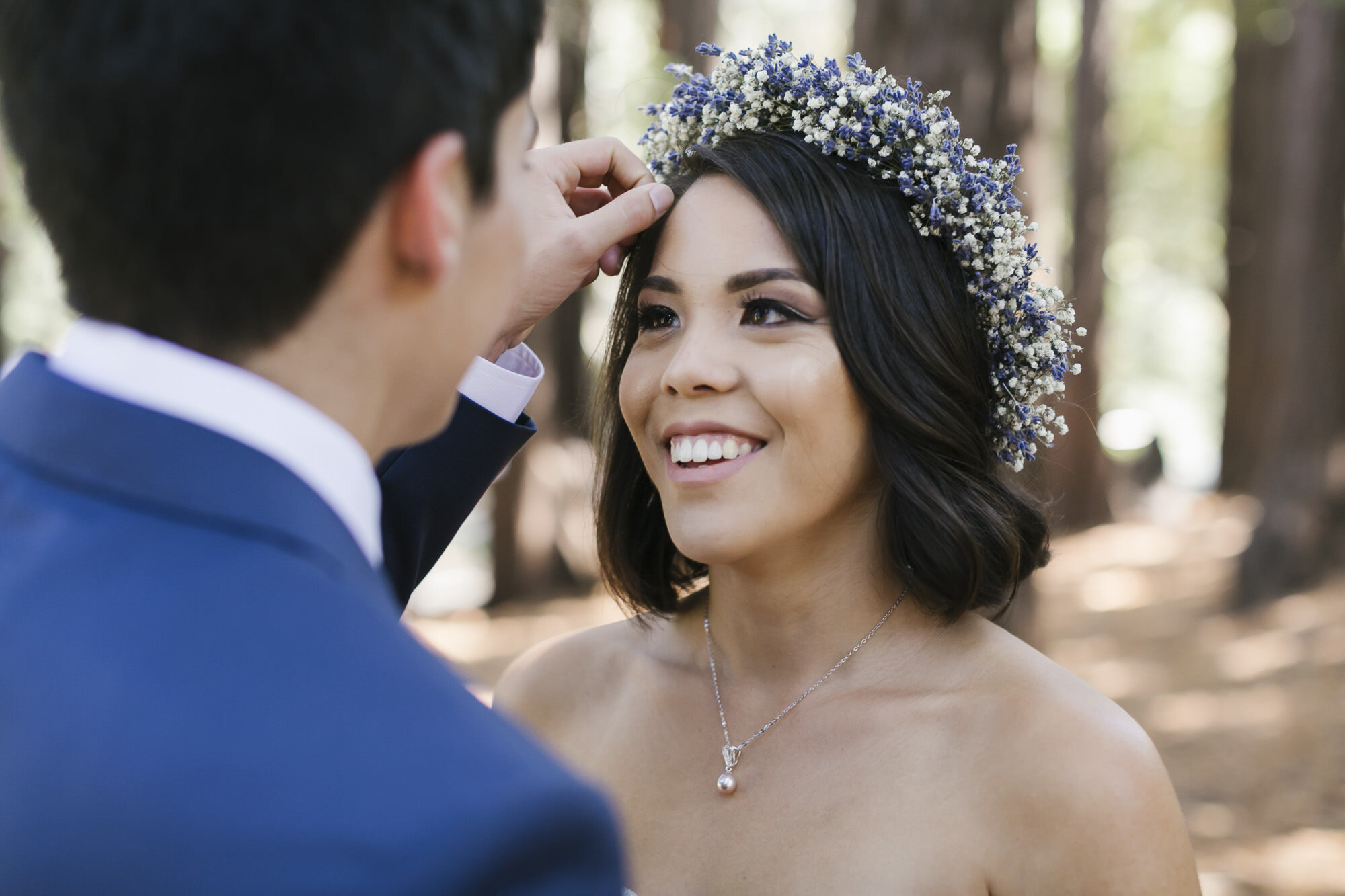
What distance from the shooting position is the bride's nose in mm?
2504

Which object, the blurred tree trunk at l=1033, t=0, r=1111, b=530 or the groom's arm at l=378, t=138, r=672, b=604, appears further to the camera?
the blurred tree trunk at l=1033, t=0, r=1111, b=530

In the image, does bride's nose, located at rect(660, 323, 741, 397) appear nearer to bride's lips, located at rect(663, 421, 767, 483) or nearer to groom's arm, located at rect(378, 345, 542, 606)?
bride's lips, located at rect(663, 421, 767, 483)

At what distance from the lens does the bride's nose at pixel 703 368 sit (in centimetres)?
250

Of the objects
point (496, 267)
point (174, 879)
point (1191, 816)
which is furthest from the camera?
point (1191, 816)

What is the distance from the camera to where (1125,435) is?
2131 centimetres

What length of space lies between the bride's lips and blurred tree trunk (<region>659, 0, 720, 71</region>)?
324 inches

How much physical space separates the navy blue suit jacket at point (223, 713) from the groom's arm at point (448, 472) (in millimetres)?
1200

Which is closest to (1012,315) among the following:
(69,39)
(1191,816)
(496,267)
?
(496,267)

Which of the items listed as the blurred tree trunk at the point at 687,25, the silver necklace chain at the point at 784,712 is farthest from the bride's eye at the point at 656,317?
the blurred tree trunk at the point at 687,25

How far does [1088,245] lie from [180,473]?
1314 cm

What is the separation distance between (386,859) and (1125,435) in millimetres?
22202

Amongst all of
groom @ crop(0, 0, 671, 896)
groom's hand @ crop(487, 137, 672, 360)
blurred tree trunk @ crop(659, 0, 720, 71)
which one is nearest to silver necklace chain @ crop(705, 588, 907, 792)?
groom's hand @ crop(487, 137, 672, 360)

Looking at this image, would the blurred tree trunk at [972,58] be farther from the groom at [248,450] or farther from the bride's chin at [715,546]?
the groom at [248,450]

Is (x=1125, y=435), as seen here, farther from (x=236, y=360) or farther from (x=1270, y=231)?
(x=236, y=360)
